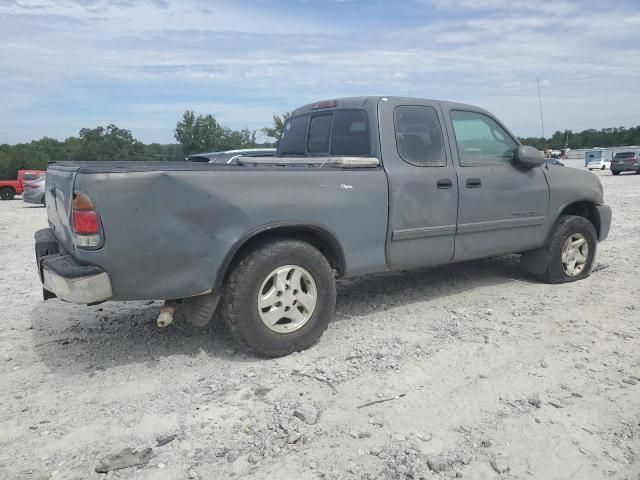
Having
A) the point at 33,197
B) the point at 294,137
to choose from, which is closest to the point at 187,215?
the point at 294,137

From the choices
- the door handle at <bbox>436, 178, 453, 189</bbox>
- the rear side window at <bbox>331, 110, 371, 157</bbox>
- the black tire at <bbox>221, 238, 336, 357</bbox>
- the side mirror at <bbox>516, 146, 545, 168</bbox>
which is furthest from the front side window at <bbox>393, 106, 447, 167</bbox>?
the black tire at <bbox>221, 238, 336, 357</bbox>

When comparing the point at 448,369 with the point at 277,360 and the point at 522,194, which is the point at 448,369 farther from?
the point at 522,194

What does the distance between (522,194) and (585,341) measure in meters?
1.72

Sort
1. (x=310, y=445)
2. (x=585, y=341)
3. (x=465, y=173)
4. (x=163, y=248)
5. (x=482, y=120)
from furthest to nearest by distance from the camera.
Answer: (x=482, y=120)
(x=465, y=173)
(x=585, y=341)
(x=163, y=248)
(x=310, y=445)

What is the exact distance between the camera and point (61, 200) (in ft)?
12.3

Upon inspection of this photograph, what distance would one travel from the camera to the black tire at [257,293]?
371cm

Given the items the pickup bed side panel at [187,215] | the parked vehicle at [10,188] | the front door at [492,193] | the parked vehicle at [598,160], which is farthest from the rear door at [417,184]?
the parked vehicle at [598,160]

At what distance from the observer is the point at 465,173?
4949 millimetres

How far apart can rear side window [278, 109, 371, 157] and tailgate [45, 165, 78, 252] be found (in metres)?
2.26

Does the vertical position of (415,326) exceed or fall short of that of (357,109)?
it falls short

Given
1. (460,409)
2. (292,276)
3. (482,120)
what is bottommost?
(460,409)

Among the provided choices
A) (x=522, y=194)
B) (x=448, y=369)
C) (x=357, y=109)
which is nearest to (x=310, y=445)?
(x=448, y=369)

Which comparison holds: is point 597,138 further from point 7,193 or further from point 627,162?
point 7,193

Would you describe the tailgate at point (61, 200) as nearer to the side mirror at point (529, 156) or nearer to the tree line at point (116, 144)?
the side mirror at point (529, 156)
